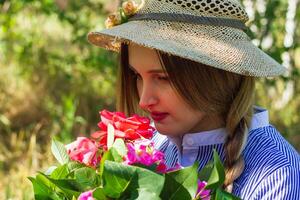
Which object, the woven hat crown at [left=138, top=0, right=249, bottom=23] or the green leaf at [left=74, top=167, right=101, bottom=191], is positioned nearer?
the green leaf at [left=74, top=167, right=101, bottom=191]

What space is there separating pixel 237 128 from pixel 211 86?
13 cm

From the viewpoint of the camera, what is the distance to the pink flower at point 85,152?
1.32 metres

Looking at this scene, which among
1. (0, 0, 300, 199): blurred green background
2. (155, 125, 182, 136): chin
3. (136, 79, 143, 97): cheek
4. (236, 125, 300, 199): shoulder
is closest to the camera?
(236, 125, 300, 199): shoulder

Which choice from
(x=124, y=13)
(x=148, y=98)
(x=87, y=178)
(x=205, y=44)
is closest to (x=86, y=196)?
(x=87, y=178)

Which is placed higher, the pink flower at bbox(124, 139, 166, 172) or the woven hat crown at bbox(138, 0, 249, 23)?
the woven hat crown at bbox(138, 0, 249, 23)

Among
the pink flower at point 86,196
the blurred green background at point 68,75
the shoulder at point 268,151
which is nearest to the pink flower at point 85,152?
the pink flower at point 86,196

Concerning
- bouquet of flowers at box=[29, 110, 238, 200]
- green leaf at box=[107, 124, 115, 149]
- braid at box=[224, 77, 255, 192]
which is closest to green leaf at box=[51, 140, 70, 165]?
bouquet of flowers at box=[29, 110, 238, 200]

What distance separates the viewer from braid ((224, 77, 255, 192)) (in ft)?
5.40

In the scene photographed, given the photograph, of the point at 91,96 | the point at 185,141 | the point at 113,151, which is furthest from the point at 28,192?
the point at 91,96

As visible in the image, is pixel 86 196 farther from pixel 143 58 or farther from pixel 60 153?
pixel 143 58

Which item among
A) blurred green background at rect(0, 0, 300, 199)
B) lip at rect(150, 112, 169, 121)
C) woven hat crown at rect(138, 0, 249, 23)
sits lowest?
blurred green background at rect(0, 0, 300, 199)

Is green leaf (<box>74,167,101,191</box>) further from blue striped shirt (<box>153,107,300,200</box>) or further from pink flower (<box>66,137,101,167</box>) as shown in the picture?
blue striped shirt (<box>153,107,300,200</box>)

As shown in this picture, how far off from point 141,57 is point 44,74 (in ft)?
12.5

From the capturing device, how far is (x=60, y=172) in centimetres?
132
